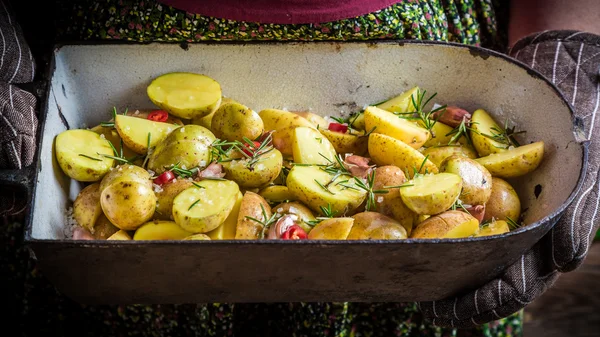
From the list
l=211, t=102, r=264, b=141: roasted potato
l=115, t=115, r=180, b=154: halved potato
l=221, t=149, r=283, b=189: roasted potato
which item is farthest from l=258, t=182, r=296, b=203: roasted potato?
l=115, t=115, r=180, b=154: halved potato

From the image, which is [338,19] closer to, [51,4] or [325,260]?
[325,260]

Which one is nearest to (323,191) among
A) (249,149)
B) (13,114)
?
(249,149)

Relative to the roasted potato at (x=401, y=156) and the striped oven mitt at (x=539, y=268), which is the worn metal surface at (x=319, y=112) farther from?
the roasted potato at (x=401, y=156)

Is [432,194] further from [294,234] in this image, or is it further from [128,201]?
[128,201]

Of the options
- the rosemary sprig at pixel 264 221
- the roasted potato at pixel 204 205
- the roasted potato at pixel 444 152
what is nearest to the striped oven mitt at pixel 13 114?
the roasted potato at pixel 204 205

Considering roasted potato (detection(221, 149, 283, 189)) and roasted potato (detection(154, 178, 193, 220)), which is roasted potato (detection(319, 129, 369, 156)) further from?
roasted potato (detection(154, 178, 193, 220))
